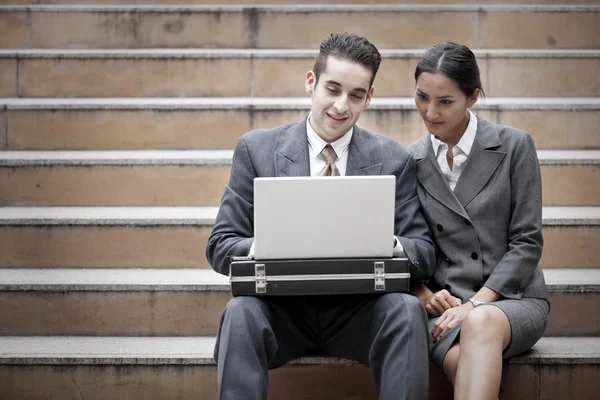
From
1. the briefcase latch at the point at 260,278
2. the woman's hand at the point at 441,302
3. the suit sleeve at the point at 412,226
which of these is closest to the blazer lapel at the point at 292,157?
the suit sleeve at the point at 412,226

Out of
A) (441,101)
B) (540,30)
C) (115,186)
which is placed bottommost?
(115,186)

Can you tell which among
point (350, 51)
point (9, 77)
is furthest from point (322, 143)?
point (9, 77)

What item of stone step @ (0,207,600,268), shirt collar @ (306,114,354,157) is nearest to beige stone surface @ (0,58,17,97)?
stone step @ (0,207,600,268)

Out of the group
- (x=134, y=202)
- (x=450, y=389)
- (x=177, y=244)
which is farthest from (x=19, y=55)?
(x=450, y=389)

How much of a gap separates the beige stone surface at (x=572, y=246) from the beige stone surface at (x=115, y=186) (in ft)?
4.36

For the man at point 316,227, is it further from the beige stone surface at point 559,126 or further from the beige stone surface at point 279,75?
the beige stone surface at point 279,75

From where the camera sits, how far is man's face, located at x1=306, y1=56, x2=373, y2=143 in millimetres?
2145

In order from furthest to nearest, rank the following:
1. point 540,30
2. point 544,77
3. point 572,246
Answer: point 540,30, point 544,77, point 572,246

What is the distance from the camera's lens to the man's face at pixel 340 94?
7.04 feet

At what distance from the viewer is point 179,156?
10.5 ft

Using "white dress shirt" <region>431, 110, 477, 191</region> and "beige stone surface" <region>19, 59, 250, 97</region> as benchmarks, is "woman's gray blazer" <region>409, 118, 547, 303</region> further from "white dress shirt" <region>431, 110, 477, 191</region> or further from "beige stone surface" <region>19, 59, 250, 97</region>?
"beige stone surface" <region>19, 59, 250, 97</region>

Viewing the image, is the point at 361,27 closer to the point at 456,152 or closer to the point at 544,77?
the point at 544,77

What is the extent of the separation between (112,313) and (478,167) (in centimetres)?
136

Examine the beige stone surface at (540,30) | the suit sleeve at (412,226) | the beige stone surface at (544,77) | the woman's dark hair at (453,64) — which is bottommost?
the suit sleeve at (412,226)
